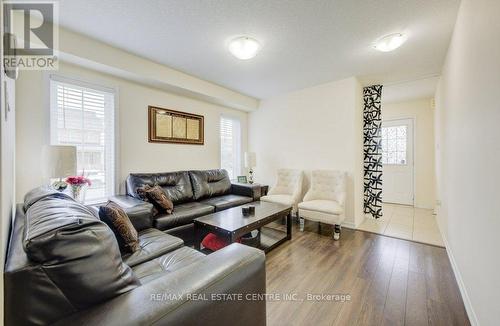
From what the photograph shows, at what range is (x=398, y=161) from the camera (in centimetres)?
511

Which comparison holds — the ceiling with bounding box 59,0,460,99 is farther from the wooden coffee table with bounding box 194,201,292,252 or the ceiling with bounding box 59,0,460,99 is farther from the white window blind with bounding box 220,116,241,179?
the wooden coffee table with bounding box 194,201,292,252

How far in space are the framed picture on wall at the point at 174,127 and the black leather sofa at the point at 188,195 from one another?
2.09 ft

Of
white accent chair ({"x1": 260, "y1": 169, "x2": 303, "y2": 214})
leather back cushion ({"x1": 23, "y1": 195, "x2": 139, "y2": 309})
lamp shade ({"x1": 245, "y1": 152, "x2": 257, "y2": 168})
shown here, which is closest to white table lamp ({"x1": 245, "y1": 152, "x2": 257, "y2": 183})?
lamp shade ({"x1": 245, "y1": 152, "x2": 257, "y2": 168})

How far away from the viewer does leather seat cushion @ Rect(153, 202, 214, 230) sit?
2438 millimetres

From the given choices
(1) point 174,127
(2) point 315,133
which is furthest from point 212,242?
(2) point 315,133

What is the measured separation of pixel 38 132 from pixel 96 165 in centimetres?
69

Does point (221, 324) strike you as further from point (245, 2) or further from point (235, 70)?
point (235, 70)

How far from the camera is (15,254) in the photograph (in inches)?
29.4

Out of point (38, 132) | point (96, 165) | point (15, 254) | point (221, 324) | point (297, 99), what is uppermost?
point (297, 99)

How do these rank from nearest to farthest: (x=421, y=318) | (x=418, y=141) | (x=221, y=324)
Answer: (x=221, y=324)
(x=421, y=318)
(x=418, y=141)

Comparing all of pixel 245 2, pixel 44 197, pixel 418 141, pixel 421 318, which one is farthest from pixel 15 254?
pixel 418 141

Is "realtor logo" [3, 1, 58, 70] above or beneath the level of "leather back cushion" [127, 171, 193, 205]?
above

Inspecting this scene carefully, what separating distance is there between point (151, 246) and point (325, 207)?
2326mm

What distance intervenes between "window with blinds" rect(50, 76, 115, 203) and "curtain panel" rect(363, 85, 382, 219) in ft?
13.7
